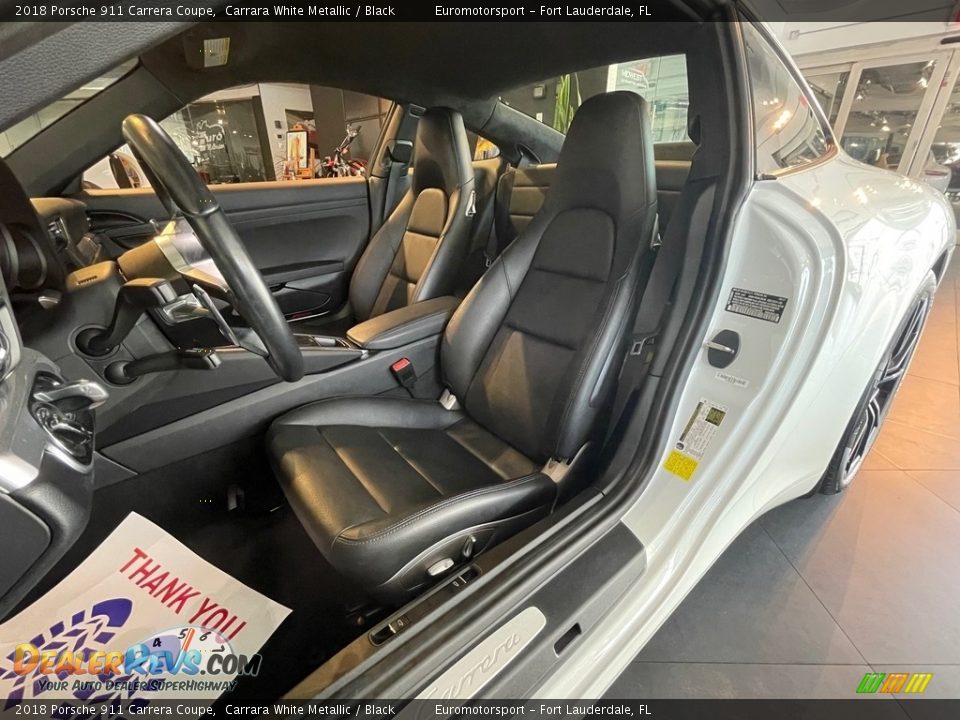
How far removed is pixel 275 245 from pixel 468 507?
67.8 inches

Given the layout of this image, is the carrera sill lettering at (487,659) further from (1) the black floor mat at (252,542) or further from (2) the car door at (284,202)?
(2) the car door at (284,202)

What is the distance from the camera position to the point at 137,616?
2.73ft

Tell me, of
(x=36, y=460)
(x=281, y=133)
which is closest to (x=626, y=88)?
(x=36, y=460)

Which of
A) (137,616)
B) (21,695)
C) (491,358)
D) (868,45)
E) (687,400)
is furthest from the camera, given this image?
(868,45)

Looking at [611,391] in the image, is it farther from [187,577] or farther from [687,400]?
[187,577]

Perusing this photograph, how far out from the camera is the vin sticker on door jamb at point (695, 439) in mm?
910

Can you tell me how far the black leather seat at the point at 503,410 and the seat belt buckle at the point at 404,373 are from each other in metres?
0.12

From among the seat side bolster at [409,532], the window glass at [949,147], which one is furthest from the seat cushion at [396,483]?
the window glass at [949,147]

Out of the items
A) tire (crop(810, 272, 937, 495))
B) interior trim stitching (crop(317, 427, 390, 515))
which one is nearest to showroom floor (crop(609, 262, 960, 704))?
tire (crop(810, 272, 937, 495))

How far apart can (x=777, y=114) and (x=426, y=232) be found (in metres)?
1.30

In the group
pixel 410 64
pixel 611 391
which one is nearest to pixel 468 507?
pixel 611 391

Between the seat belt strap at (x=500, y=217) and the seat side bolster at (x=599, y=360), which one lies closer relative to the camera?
the seat side bolster at (x=599, y=360)

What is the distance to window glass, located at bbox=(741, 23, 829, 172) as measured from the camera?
35.5 inches

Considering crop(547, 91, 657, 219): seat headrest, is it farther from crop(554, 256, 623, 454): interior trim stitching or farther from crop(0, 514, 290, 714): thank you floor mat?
crop(0, 514, 290, 714): thank you floor mat
